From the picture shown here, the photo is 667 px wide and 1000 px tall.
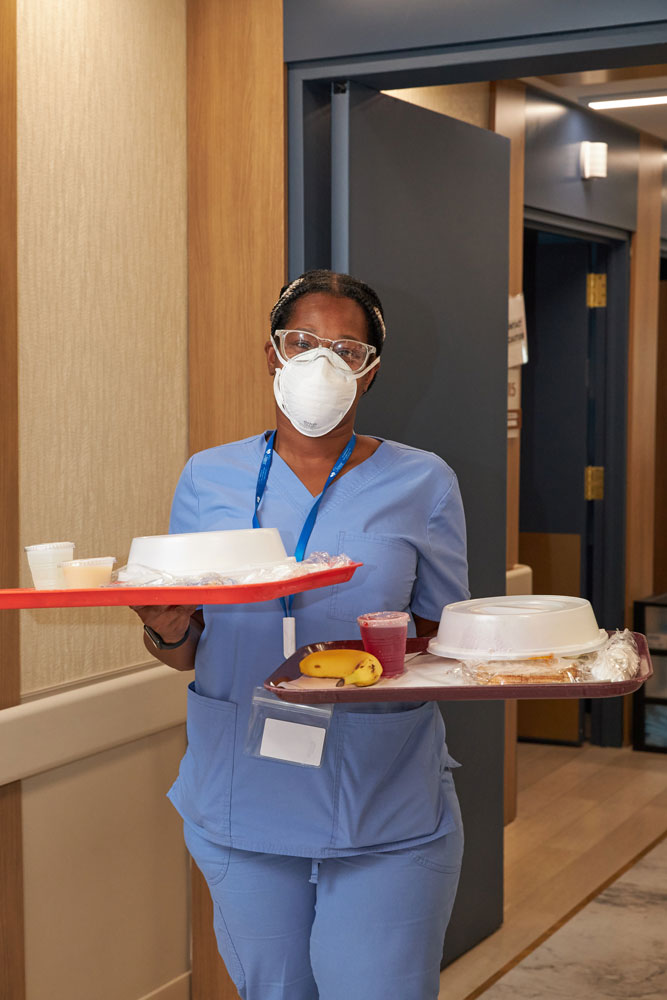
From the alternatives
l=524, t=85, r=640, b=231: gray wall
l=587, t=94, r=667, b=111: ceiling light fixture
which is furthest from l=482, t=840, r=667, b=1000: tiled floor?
l=587, t=94, r=667, b=111: ceiling light fixture

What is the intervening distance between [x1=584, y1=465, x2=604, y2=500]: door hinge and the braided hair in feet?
11.9

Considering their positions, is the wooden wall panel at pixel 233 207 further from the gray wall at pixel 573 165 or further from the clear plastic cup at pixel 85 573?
the gray wall at pixel 573 165

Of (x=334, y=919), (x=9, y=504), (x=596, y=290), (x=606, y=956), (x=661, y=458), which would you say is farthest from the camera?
(x=661, y=458)

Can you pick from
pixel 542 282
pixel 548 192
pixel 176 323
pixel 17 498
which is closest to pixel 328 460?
pixel 17 498

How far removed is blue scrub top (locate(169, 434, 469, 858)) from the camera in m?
1.65

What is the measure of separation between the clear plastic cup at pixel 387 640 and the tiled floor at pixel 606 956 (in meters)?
1.70

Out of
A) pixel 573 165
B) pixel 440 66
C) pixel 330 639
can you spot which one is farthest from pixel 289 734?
pixel 573 165

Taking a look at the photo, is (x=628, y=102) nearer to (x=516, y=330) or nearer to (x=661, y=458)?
(x=516, y=330)

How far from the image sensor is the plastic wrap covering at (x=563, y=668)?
55.5 inches

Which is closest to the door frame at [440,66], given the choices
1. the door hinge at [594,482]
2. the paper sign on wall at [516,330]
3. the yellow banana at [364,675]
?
the yellow banana at [364,675]

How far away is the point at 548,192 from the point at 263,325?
8.17ft

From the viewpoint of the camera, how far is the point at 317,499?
1.71 meters

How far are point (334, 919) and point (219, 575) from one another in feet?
1.73

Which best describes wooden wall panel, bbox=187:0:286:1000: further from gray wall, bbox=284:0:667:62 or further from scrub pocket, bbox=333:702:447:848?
scrub pocket, bbox=333:702:447:848
